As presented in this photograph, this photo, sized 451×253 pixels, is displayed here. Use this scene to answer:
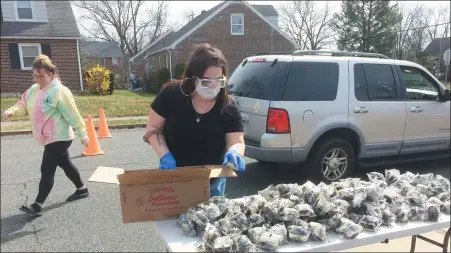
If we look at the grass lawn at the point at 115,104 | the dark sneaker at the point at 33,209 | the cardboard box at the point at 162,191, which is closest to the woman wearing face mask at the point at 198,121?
the cardboard box at the point at 162,191

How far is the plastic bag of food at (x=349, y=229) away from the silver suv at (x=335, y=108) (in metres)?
1.98

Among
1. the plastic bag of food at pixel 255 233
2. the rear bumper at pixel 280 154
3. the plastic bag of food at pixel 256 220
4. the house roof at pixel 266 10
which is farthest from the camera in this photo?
the house roof at pixel 266 10

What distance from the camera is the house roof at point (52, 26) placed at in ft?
7.14

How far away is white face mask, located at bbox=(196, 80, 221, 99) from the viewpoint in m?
1.86

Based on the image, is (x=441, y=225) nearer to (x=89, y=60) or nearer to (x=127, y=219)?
(x=127, y=219)

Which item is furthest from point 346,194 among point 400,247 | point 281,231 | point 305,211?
point 400,247

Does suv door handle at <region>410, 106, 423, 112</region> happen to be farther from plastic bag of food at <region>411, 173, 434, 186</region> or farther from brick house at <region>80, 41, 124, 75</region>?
brick house at <region>80, 41, 124, 75</region>

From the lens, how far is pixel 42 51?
2262 mm

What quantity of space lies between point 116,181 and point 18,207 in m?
2.41

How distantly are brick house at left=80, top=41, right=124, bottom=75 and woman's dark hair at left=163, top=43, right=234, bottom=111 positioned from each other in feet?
1.82

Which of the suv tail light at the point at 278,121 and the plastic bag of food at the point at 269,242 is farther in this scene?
the suv tail light at the point at 278,121

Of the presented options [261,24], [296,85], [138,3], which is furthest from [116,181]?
[261,24]

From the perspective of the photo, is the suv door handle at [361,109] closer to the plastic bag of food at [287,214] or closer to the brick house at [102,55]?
the plastic bag of food at [287,214]

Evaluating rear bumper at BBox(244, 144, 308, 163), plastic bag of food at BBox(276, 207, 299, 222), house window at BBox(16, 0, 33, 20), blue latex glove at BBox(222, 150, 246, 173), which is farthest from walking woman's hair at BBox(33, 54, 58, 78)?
rear bumper at BBox(244, 144, 308, 163)
